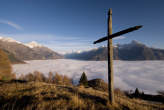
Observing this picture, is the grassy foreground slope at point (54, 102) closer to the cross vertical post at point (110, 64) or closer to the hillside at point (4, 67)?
the cross vertical post at point (110, 64)

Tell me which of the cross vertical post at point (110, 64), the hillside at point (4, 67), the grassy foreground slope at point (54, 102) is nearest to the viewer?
the grassy foreground slope at point (54, 102)

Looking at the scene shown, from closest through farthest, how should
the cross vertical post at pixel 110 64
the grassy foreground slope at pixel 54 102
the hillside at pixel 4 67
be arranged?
the grassy foreground slope at pixel 54 102 → the cross vertical post at pixel 110 64 → the hillside at pixel 4 67

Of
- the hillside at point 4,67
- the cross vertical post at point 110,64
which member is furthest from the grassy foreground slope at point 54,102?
the hillside at point 4,67

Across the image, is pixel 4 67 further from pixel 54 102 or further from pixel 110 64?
pixel 110 64

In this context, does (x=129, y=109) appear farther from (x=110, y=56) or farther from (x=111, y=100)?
(x=110, y=56)

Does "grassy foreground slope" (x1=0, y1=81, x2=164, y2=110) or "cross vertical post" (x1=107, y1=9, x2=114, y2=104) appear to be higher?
"cross vertical post" (x1=107, y1=9, x2=114, y2=104)

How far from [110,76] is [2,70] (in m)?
29.4

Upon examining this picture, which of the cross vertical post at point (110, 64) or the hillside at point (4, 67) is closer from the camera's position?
the cross vertical post at point (110, 64)

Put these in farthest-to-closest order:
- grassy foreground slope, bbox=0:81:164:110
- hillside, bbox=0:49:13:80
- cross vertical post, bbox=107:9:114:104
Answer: hillside, bbox=0:49:13:80, cross vertical post, bbox=107:9:114:104, grassy foreground slope, bbox=0:81:164:110

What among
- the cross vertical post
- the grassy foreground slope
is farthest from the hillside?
the cross vertical post

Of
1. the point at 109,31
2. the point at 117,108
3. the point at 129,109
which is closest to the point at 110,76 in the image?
the point at 117,108

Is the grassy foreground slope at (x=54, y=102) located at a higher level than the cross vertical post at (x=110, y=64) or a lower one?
lower

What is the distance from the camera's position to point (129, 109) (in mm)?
4301

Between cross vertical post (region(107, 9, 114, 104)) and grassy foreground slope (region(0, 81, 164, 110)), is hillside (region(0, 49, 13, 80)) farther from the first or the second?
cross vertical post (region(107, 9, 114, 104))
